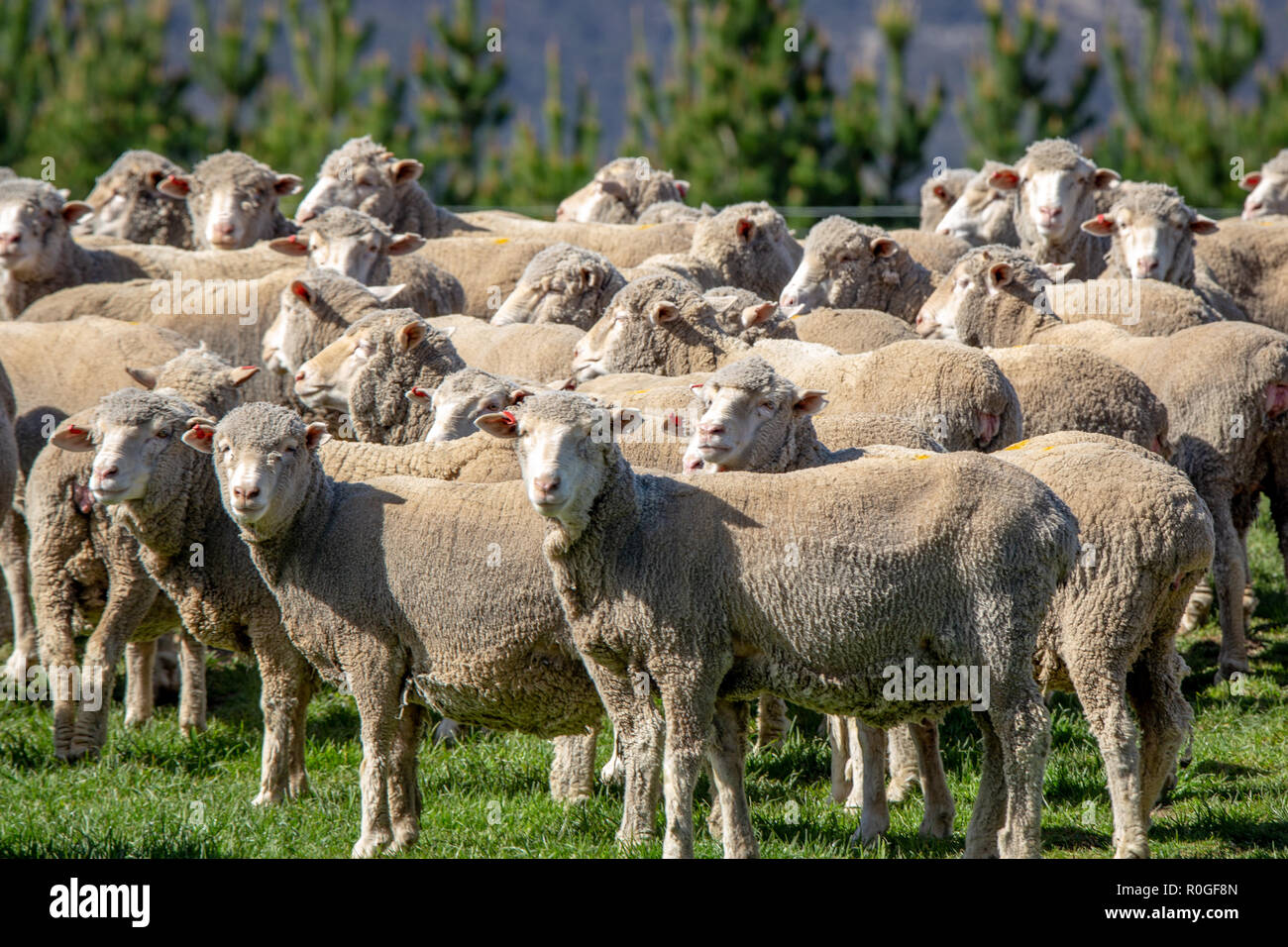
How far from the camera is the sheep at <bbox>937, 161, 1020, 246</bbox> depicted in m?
12.3

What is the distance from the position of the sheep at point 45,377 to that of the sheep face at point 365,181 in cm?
310

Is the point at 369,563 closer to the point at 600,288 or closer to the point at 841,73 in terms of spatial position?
the point at 600,288

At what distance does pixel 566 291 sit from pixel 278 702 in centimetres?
364

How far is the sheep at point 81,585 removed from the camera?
754cm

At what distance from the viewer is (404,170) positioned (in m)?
12.5

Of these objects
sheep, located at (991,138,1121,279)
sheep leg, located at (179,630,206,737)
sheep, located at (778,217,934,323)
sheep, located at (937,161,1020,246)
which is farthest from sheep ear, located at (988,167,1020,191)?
sheep leg, located at (179,630,206,737)

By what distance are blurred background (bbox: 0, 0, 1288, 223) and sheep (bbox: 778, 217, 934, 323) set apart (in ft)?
24.0

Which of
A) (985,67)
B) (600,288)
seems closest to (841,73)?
(985,67)

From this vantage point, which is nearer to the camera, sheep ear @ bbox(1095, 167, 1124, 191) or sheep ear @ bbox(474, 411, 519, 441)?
sheep ear @ bbox(474, 411, 519, 441)

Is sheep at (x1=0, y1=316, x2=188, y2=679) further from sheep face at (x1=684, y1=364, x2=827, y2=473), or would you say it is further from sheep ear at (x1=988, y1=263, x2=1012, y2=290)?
sheep ear at (x1=988, y1=263, x2=1012, y2=290)

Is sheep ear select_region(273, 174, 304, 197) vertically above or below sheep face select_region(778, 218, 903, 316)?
above

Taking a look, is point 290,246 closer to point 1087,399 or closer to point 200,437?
point 200,437

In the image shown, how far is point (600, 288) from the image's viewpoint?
9.84 m

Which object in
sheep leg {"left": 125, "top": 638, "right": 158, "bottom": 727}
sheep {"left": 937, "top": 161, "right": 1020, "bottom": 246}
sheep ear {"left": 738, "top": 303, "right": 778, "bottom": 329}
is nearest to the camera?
sheep leg {"left": 125, "top": 638, "right": 158, "bottom": 727}
